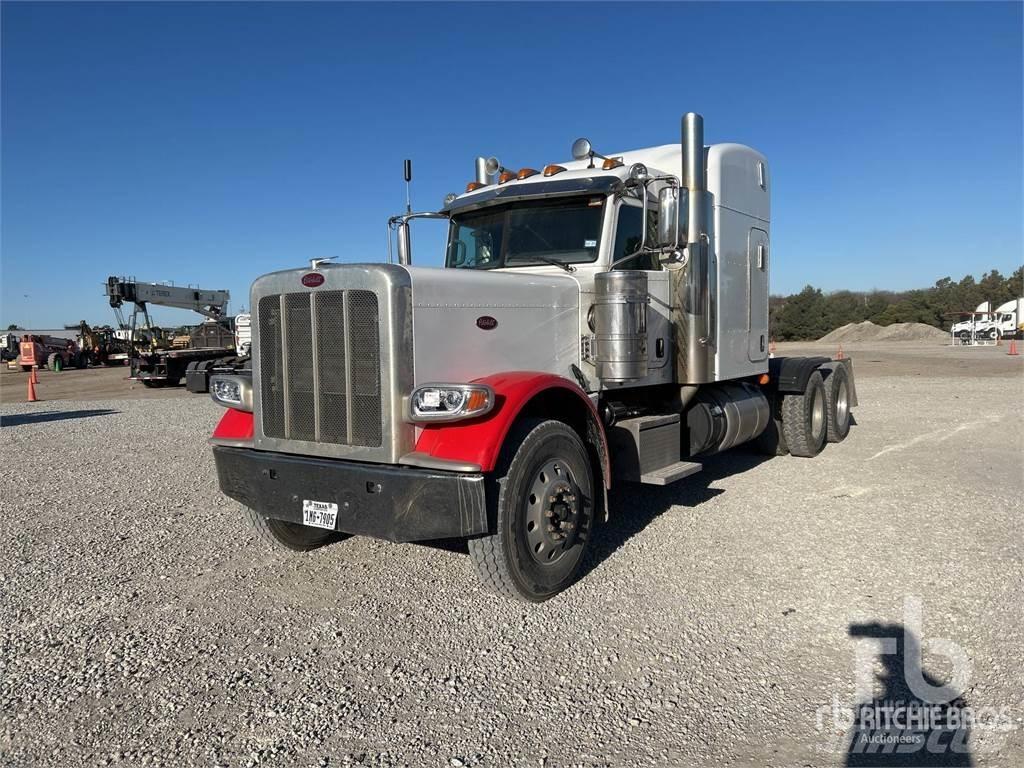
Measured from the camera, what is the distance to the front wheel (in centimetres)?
393

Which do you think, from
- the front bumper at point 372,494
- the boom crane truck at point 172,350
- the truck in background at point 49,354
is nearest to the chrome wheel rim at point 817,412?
the front bumper at point 372,494

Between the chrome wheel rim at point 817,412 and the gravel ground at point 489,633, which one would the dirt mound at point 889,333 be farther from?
the gravel ground at point 489,633

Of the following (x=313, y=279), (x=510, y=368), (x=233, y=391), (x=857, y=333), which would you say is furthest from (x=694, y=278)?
(x=857, y=333)

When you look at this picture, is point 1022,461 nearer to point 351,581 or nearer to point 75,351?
point 351,581

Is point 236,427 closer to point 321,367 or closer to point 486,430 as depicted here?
point 321,367

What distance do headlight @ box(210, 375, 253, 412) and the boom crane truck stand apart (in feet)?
47.5

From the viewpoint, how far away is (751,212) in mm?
6992

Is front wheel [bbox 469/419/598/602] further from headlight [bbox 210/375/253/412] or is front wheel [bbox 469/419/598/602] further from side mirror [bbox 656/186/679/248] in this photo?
headlight [bbox 210/375/253/412]

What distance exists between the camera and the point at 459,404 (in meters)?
3.78

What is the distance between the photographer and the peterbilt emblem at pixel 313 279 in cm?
412

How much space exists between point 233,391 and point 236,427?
0.24 metres

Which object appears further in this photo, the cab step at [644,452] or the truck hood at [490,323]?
the cab step at [644,452]

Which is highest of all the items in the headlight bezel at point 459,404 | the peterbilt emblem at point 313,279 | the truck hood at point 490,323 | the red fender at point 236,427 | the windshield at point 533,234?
the windshield at point 533,234

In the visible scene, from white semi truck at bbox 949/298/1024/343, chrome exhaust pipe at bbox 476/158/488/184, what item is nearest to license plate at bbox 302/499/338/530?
chrome exhaust pipe at bbox 476/158/488/184
